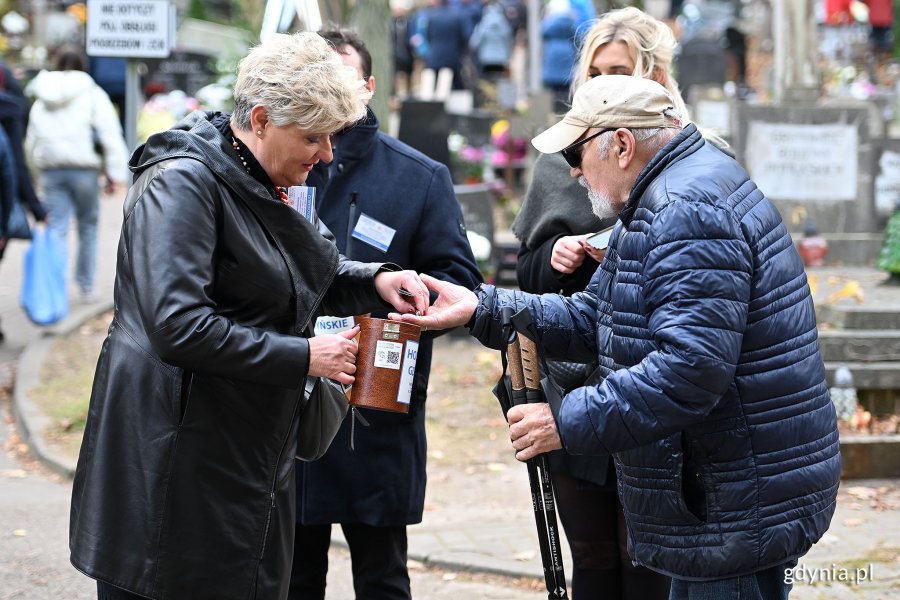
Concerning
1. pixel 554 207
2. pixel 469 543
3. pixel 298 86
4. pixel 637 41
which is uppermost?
pixel 637 41

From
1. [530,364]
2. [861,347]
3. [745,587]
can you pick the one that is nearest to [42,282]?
[861,347]

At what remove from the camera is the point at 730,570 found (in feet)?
8.98

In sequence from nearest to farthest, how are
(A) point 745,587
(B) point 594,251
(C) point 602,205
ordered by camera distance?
(A) point 745,587 < (C) point 602,205 < (B) point 594,251

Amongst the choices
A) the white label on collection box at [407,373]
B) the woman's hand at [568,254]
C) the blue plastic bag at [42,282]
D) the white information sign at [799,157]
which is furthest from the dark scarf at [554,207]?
the white information sign at [799,157]

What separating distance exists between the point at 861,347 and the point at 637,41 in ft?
11.9

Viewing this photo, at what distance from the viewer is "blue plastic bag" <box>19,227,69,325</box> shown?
30.8 ft

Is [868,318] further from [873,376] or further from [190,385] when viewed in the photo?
[190,385]

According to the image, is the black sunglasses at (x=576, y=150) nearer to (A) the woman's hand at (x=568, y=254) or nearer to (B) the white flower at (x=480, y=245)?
(A) the woman's hand at (x=568, y=254)

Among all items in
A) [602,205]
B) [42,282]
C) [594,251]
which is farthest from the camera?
[42,282]

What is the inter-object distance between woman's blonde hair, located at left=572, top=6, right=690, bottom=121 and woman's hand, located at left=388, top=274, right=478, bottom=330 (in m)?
0.95

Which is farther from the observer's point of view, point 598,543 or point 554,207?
point 554,207

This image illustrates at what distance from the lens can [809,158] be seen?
1095cm

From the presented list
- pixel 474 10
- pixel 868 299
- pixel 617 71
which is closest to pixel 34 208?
pixel 868 299

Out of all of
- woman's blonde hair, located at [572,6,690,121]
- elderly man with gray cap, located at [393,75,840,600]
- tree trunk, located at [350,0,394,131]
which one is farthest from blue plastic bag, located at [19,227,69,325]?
elderly man with gray cap, located at [393,75,840,600]
